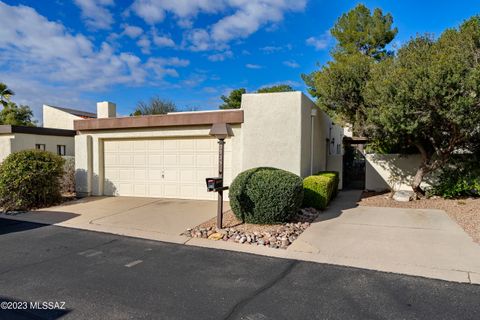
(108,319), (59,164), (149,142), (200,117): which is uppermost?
(200,117)

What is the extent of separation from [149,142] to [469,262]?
9.47 m

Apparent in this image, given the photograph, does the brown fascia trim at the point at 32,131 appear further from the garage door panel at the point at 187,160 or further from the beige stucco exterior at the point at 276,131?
the beige stucco exterior at the point at 276,131

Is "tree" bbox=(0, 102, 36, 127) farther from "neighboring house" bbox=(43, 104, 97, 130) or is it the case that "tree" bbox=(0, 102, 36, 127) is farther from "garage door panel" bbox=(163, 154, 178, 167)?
"garage door panel" bbox=(163, 154, 178, 167)

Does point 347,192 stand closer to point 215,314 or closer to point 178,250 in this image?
point 178,250

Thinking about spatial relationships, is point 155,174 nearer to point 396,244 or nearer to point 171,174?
point 171,174

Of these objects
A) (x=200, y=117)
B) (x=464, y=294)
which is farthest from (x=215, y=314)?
(x=200, y=117)

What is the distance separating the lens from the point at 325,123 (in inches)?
513

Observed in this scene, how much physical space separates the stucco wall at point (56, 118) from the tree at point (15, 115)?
223 centimetres

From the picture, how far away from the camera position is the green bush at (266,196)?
657 cm

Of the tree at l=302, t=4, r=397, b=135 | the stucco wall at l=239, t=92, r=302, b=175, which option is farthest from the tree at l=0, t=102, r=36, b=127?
the tree at l=302, t=4, r=397, b=135

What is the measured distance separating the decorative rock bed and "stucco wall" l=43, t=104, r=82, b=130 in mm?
21901

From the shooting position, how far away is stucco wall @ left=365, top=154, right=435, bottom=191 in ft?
39.4

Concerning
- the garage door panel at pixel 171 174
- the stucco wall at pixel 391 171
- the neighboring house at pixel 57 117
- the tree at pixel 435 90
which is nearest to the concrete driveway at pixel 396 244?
the tree at pixel 435 90

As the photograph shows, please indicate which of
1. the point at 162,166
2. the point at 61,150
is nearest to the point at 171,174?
the point at 162,166
